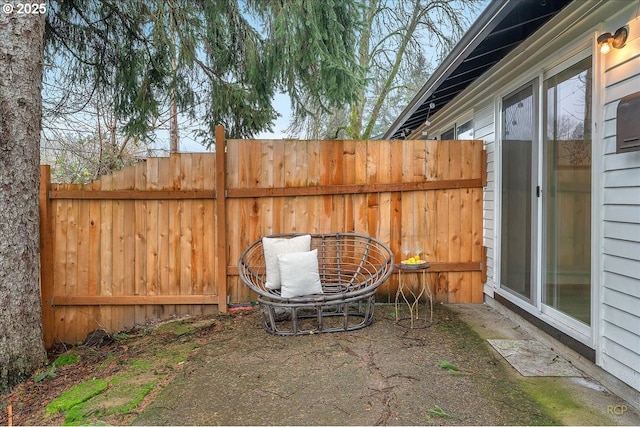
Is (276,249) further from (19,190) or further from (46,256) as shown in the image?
(46,256)

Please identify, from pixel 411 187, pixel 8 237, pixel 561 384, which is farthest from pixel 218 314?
pixel 561 384

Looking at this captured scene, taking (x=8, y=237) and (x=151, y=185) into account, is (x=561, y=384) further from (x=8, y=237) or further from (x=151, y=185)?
(x=8, y=237)

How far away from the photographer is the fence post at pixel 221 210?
3.62m

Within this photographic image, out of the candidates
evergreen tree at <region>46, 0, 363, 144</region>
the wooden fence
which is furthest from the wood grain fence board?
evergreen tree at <region>46, 0, 363, 144</region>

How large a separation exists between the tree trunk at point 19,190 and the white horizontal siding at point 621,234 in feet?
13.0

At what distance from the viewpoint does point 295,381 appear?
2297mm

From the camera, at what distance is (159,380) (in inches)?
95.8

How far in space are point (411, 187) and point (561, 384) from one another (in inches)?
81.3

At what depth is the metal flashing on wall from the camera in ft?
6.24

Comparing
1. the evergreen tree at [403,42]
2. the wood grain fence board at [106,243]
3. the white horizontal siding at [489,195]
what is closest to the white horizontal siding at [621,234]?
the white horizontal siding at [489,195]

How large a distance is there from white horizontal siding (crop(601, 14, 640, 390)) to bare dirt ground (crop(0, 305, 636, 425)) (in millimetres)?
386

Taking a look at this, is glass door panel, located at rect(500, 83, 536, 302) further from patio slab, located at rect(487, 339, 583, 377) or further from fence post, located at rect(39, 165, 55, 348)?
fence post, located at rect(39, 165, 55, 348)

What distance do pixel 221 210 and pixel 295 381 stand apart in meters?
1.86

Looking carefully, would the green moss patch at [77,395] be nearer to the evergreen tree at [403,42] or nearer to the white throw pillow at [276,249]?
the white throw pillow at [276,249]
